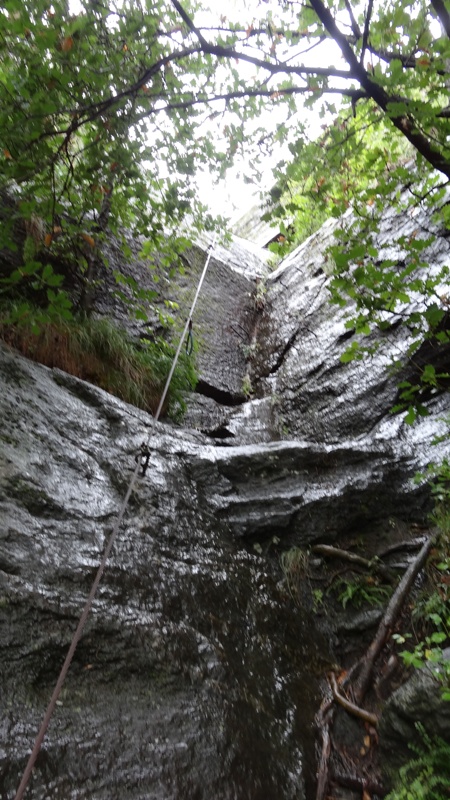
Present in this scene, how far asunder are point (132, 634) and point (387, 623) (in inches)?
67.3

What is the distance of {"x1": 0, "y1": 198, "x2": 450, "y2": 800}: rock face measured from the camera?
1.95m

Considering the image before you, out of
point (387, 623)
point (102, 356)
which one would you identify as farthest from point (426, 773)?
point (102, 356)

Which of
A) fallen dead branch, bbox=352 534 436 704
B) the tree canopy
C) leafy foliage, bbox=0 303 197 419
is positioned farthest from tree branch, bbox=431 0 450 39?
leafy foliage, bbox=0 303 197 419

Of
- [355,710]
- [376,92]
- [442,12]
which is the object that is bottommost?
[355,710]

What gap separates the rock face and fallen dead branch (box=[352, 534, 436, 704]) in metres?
0.24

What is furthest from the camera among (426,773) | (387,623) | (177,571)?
(387,623)

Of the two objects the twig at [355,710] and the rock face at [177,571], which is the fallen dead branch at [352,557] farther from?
the twig at [355,710]

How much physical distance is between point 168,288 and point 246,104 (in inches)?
152

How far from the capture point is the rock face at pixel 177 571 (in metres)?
1.95

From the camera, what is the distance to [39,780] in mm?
1678

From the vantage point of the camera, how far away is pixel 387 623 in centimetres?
304

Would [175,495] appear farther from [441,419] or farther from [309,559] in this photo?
[441,419]

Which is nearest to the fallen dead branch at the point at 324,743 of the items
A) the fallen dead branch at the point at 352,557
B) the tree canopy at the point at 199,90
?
the fallen dead branch at the point at 352,557

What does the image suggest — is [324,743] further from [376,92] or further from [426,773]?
[376,92]
